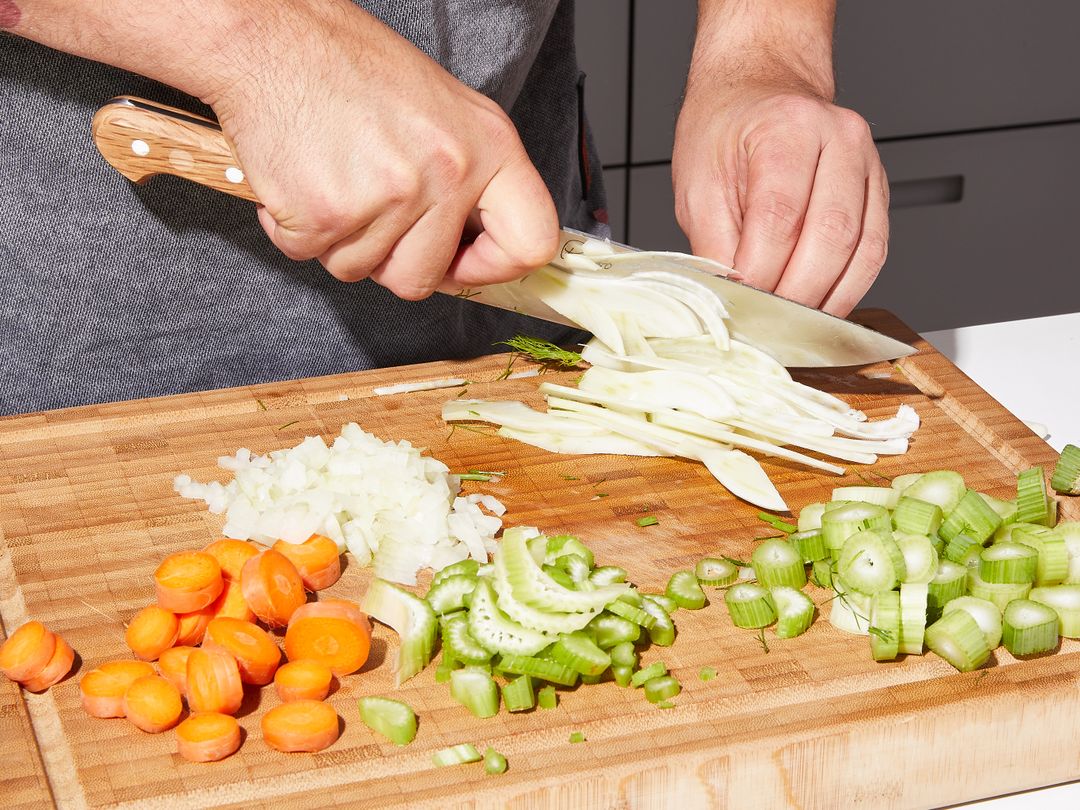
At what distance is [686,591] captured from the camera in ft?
5.72

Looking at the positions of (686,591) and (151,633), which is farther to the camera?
(686,591)

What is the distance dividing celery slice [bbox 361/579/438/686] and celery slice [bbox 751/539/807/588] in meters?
0.46

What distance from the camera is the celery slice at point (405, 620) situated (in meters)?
1.62

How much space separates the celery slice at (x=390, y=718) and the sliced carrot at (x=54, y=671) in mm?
382

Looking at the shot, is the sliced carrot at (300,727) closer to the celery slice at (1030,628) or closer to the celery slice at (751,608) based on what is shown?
the celery slice at (751,608)

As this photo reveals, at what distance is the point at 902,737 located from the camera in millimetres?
1525

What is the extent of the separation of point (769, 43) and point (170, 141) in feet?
3.91

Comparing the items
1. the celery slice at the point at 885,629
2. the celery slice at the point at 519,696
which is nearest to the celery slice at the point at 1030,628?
the celery slice at the point at 885,629

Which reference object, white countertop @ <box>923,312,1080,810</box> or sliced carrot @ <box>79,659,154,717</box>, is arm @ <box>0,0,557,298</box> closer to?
sliced carrot @ <box>79,659,154,717</box>

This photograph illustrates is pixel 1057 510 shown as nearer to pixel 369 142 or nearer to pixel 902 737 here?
pixel 902 737

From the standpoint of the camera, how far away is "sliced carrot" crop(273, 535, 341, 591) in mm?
1773

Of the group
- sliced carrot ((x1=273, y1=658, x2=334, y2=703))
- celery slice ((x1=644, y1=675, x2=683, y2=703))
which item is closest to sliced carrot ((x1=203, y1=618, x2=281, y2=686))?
sliced carrot ((x1=273, y1=658, x2=334, y2=703))

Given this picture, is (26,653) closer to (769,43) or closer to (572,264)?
(572,264)

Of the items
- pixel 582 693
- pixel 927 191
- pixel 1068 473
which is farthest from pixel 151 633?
pixel 927 191
